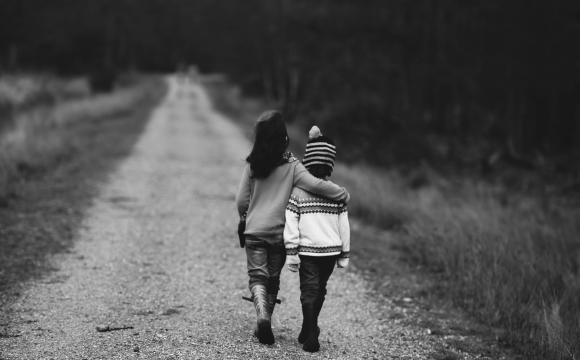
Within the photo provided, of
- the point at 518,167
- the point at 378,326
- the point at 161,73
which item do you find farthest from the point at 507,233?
the point at 161,73

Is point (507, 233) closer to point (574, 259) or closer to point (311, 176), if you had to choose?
point (574, 259)

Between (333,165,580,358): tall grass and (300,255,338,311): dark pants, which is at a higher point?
(300,255,338,311): dark pants

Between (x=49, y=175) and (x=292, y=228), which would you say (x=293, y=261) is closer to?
(x=292, y=228)

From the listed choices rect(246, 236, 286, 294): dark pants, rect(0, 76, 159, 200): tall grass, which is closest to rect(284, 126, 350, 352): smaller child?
rect(246, 236, 286, 294): dark pants

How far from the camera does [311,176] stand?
12.8 feet

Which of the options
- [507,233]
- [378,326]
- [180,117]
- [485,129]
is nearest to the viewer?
[378,326]

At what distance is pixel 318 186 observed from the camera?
3842mm

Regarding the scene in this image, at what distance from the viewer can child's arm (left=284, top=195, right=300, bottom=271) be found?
3.88 meters

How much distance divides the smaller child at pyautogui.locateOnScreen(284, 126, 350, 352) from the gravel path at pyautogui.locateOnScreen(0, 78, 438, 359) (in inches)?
20.8

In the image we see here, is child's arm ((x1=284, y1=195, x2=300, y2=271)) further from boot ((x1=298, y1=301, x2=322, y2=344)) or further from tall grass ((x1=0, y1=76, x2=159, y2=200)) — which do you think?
tall grass ((x1=0, y1=76, x2=159, y2=200))

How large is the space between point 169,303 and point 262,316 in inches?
56.4

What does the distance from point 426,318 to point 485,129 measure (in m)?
25.4

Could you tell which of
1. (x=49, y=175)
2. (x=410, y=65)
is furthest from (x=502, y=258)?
(x=410, y=65)

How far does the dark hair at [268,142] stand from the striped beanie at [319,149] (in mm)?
197
